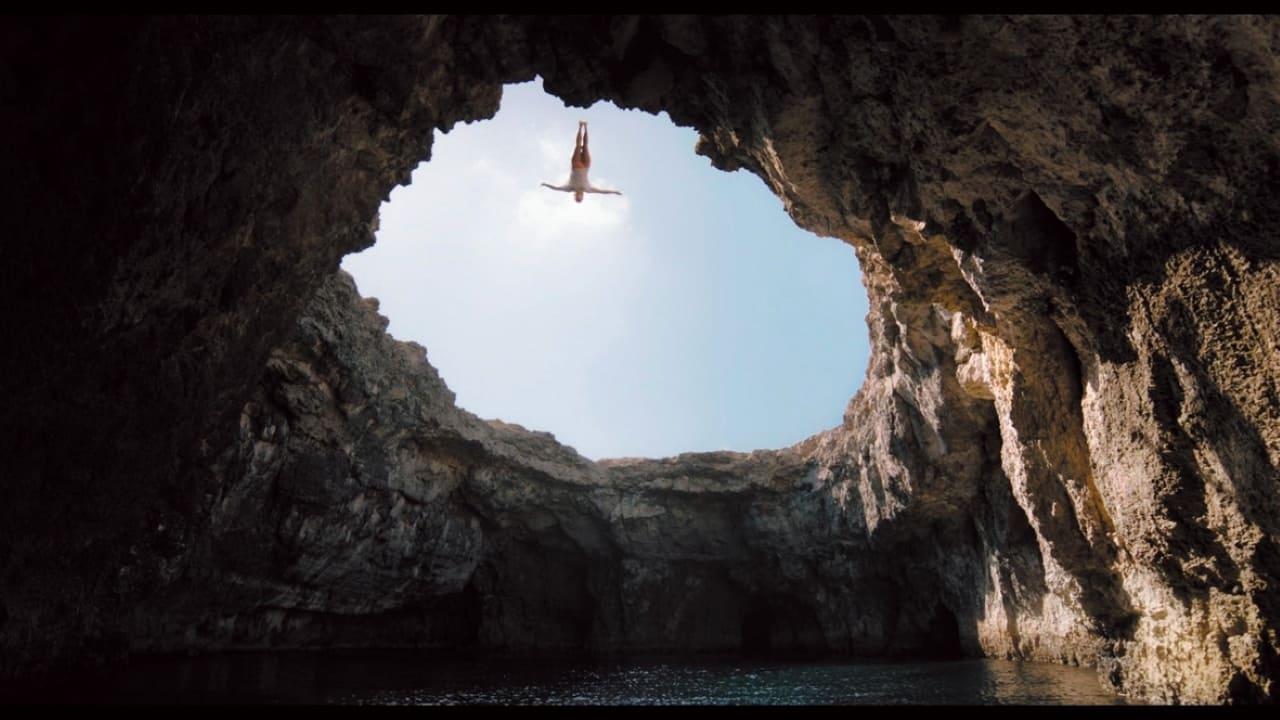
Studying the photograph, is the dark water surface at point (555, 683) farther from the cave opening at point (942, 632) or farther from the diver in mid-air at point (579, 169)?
the diver in mid-air at point (579, 169)

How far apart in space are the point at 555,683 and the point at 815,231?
14504 millimetres

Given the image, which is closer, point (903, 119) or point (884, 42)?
point (884, 42)

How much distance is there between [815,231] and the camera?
56.1 feet

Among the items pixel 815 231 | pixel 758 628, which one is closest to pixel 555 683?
pixel 815 231

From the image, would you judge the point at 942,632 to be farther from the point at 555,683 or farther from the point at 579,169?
the point at 579,169

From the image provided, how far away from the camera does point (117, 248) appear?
35.9ft

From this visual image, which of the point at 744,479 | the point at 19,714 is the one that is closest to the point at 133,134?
the point at 19,714

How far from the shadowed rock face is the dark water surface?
66.6 inches

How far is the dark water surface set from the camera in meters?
13.7

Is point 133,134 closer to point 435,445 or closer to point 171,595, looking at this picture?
point 171,595

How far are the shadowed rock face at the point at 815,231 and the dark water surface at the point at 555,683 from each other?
169 cm

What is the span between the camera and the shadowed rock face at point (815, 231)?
930cm

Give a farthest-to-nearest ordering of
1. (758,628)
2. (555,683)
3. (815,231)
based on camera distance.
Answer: (758,628) → (555,683) → (815,231)

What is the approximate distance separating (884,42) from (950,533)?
22.4 meters
